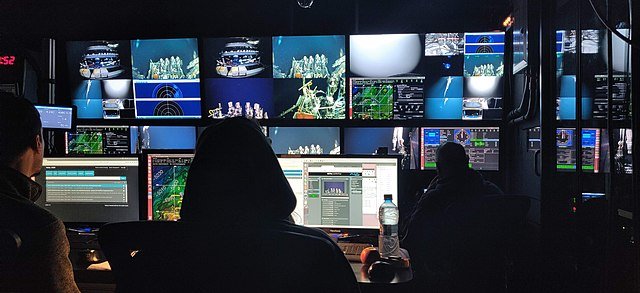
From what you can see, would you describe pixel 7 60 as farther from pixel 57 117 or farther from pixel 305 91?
pixel 305 91

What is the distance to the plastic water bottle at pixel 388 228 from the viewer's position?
7.35 feet

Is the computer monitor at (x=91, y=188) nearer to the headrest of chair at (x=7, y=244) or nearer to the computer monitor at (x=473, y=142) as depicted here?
the headrest of chair at (x=7, y=244)

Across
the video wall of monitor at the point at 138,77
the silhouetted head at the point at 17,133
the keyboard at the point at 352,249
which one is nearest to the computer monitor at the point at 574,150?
the keyboard at the point at 352,249

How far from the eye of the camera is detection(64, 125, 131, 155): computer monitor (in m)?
4.14

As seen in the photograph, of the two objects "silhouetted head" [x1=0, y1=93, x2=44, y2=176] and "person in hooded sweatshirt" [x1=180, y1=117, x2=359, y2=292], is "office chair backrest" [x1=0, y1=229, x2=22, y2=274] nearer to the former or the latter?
"person in hooded sweatshirt" [x1=180, y1=117, x2=359, y2=292]

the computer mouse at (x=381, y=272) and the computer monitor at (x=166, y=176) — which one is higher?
the computer monitor at (x=166, y=176)

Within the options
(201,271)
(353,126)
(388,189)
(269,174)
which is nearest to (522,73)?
(353,126)

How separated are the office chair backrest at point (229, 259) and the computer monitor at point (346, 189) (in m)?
1.14

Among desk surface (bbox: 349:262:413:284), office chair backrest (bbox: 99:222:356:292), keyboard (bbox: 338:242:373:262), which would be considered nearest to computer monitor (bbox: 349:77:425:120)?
keyboard (bbox: 338:242:373:262)

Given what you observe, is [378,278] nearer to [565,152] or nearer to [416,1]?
A: [565,152]

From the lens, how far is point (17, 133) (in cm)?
169

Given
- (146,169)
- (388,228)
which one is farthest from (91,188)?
(388,228)

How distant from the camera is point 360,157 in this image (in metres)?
2.37

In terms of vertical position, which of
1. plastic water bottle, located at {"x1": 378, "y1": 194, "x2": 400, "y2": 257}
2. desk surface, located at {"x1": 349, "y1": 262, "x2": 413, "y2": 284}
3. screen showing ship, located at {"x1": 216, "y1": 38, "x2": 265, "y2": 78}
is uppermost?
screen showing ship, located at {"x1": 216, "y1": 38, "x2": 265, "y2": 78}
